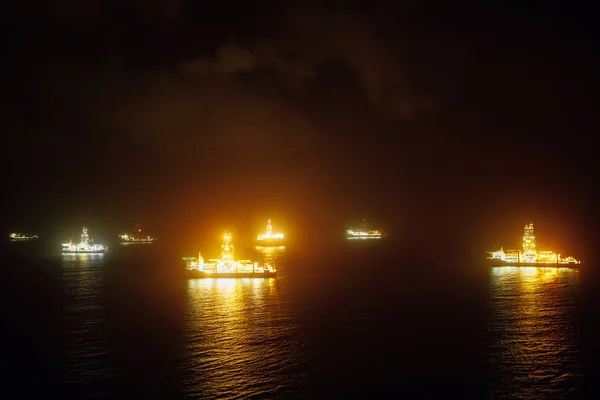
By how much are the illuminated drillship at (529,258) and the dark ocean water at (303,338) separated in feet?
50.1

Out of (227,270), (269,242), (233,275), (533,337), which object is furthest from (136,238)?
(533,337)

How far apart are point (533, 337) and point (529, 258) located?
52700mm

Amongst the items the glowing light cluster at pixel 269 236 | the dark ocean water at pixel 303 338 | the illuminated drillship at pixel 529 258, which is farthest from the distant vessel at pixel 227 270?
the glowing light cluster at pixel 269 236

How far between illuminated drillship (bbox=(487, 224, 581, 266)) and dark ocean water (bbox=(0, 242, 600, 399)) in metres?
15.3

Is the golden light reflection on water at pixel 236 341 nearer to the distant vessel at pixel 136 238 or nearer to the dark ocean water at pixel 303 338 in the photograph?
the dark ocean water at pixel 303 338

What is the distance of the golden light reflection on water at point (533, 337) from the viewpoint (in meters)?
29.5

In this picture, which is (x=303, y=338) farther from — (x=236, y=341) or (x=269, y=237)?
(x=269, y=237)

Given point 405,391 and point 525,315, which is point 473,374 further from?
point 525,315

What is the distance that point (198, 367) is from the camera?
31.8 meters

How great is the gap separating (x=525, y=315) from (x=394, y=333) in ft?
47.1

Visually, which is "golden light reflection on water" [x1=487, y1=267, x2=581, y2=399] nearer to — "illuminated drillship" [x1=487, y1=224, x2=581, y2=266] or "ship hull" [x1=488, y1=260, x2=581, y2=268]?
"ship hull" [x1=488, y1=260, x2=581, y2=268]

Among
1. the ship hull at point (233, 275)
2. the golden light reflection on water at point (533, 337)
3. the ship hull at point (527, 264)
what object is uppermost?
the ship hull at point (233, 275)

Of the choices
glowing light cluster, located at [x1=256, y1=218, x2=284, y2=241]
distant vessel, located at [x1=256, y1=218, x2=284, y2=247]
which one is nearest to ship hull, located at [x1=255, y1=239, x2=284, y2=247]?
distant vessel, located at [x1=256, y1=218, x2=284, y2=247]

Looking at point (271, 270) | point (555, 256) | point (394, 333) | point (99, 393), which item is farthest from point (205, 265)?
point (555, 256)
